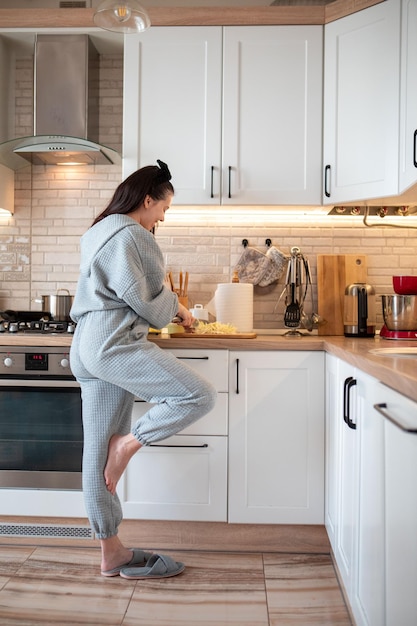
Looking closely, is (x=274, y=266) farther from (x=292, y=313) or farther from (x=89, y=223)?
(x=89, y=223)

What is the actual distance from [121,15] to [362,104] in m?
1.24

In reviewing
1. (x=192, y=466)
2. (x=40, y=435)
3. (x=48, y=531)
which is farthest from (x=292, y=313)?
(x=48, y=531)

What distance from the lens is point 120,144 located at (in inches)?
134

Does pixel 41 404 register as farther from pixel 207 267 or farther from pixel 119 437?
pixel 207 267

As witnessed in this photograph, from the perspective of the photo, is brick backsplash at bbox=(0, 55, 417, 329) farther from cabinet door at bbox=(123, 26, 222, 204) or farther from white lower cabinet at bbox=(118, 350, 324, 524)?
white lower cabinet at bbox=(118, 350, 324, 524)

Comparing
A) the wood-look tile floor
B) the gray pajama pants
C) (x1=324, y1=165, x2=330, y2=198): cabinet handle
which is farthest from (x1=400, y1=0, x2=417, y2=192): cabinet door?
the wood-look tile floor

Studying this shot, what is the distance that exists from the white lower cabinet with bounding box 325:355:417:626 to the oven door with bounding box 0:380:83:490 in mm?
1146

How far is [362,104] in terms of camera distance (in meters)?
2.91

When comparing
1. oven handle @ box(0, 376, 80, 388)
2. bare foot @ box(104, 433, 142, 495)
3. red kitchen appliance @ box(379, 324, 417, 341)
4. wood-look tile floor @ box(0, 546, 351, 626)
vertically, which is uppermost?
red kitchen appliance @ box(379, 324, 417, 341)

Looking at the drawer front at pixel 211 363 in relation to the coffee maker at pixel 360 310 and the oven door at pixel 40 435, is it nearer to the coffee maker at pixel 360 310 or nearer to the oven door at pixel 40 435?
the oven door at pixel 40 435

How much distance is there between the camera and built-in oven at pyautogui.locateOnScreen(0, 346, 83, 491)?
2.73 meters

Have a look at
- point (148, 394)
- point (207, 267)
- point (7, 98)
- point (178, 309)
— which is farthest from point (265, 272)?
point (7, 98)

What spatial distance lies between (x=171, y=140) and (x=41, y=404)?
1.44 m

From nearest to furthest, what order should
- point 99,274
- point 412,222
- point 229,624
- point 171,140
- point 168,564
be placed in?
point 229,624, point 99,274, point 168,564, point 171,140, point 412,222
